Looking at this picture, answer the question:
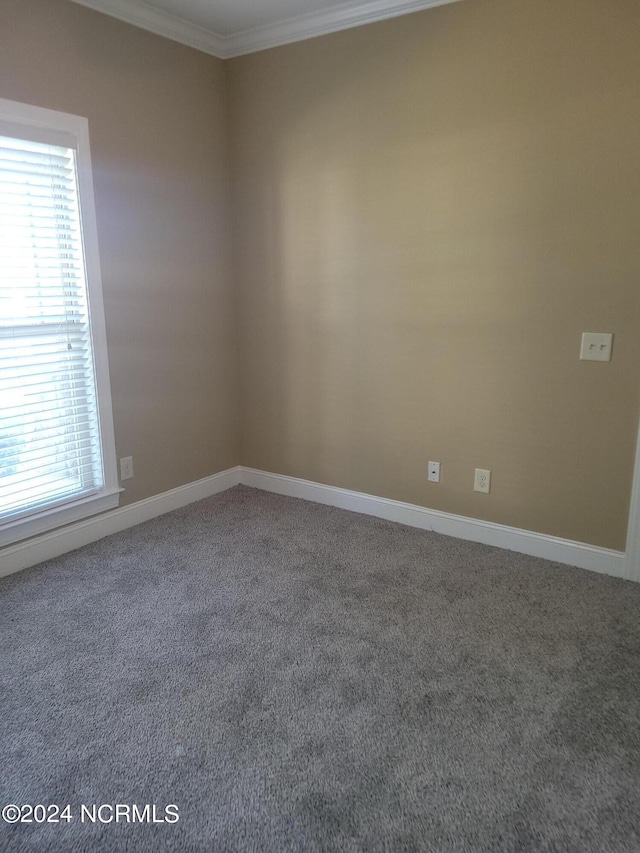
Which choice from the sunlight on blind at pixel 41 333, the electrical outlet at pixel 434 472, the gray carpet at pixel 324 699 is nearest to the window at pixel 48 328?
the sunlight on blind at pixel 41 333

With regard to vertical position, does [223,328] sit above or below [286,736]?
above

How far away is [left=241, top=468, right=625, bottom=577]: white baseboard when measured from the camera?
285 centimetres

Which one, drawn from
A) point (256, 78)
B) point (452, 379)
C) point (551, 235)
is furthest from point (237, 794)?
point (256, 78)

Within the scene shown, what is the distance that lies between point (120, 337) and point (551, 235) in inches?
85.1

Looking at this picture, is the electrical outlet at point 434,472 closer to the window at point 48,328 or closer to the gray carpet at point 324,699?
the gray carpet at point 324,699

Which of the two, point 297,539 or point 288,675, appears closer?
point 288,675

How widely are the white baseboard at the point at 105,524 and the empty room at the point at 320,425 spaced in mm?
21

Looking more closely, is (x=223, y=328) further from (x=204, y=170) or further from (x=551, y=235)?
(x=551, y=235)

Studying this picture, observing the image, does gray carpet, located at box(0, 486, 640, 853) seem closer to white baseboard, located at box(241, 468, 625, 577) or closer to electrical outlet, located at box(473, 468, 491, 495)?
white baseboard, located at box(241, 468, 625, 577)

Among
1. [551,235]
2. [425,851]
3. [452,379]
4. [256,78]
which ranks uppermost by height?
[256,78]

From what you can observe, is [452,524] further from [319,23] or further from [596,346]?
[319,23]

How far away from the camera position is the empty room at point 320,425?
1.75m

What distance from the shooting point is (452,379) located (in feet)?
10.2

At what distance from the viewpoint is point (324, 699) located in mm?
2023
